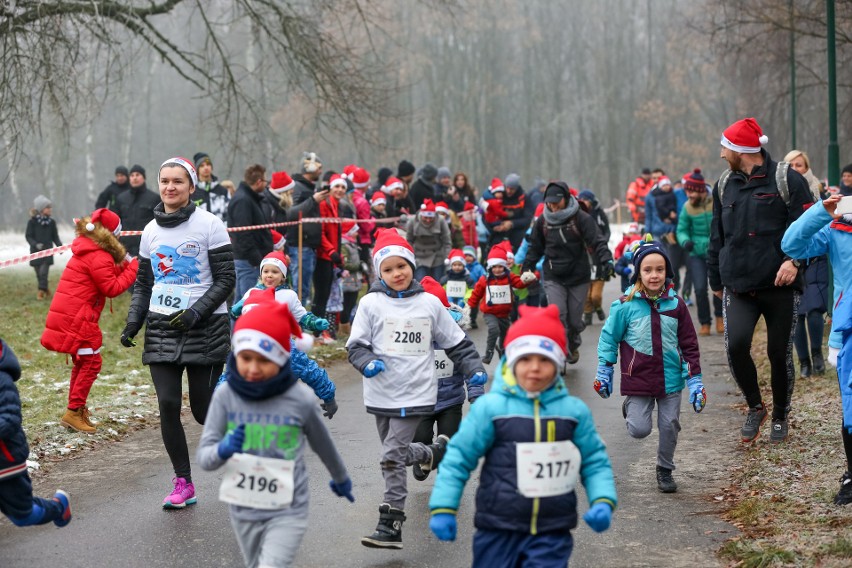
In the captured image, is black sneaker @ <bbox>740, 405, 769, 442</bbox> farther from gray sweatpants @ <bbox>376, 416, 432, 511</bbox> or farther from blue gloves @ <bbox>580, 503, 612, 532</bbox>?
blue gloves @ <bbox>580, 503, 612, 532</bbox>

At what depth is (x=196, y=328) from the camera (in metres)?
7.34

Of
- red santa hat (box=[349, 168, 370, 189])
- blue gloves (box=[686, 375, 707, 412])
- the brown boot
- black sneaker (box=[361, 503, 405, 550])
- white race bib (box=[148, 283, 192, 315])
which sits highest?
red santa hat (box=[349, 168, 370, 189])

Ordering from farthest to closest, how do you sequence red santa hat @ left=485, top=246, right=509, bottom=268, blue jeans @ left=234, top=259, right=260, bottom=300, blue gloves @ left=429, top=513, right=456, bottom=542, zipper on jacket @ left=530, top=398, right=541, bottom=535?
blue jeans @ left=234, top=259, right=260, bottom=300 < red santa hat @ left=485, top=246, right=509, bottom=268 < zipper on jacket @ left=530, top=398, right=541, bottom=535 < blue gloves @ left=429, top=513, right=456, bottom=542

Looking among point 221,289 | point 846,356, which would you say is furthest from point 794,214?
point 221,289

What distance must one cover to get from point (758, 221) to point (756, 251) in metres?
0.21

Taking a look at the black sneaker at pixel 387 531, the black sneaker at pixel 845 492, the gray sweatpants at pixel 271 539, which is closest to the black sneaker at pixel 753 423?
the black sneaker at pixel 845 492

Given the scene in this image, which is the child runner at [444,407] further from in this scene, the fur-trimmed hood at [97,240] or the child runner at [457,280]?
the child runner at [457,280]

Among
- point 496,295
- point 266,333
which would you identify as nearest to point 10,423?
point 266,333

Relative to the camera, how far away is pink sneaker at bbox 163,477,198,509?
7.31 m

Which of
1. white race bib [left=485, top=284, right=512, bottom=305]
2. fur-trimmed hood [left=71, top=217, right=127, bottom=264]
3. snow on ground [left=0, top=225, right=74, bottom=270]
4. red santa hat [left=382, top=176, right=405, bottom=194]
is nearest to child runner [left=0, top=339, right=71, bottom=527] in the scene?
fur-trimmed hood [left=71, top=217, right=127, bottom=264]

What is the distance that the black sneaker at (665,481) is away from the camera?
Answer: 767 centimetres

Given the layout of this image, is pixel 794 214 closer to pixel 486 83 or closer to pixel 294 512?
pixel 294 512

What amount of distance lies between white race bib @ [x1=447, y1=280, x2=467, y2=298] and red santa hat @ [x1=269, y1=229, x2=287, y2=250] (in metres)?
2.16

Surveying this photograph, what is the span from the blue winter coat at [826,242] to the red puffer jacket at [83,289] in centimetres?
540
